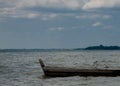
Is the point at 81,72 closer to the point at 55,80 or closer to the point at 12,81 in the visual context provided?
the point at 55,80

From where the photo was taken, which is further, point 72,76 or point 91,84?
point 72,76

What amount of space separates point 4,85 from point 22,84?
61.0 inches

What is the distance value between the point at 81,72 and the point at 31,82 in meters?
4.68

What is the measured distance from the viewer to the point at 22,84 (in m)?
36.1

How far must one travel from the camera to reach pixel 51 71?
39.3 metres

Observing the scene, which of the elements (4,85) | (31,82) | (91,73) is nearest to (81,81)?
(91,73)

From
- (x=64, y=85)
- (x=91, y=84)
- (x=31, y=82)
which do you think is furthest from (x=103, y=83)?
(x=31, y=82)

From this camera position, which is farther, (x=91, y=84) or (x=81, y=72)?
(x=81, y=72)

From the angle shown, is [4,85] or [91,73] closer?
[4,85]

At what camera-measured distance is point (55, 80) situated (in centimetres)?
3794

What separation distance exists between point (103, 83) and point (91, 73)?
3.16 meters

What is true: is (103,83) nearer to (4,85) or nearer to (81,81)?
(81,81)

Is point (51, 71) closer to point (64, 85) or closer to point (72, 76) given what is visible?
point (72, 76)

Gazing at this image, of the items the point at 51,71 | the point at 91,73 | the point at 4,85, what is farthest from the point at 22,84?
the point at 91,73
